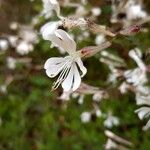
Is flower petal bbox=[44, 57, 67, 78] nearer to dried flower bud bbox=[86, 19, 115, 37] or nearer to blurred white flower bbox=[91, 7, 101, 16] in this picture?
dried flower bud bbox=[86, 19, 115, 37]

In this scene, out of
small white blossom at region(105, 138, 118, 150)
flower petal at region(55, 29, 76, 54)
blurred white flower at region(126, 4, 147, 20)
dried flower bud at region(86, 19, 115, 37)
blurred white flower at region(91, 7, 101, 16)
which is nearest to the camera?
flower petal at region(55, 29, 76, 54)

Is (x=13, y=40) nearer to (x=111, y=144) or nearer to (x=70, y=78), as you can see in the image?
(x=111, y=144)

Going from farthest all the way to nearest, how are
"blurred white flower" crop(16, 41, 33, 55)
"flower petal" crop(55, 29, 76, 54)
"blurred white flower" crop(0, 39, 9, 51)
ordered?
"blurred white flower" crop(0, 39, 9, 51), "blurred white flower" crop(16, 41, 33, 55), "flower petal" crop(55, 29, 76, 54)

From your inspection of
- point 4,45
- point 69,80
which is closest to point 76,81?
point 69,80

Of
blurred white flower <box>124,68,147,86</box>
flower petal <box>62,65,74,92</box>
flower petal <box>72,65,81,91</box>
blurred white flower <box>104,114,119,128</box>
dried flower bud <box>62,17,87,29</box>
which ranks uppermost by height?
blurred white flower <box>104,114,119,128</box>

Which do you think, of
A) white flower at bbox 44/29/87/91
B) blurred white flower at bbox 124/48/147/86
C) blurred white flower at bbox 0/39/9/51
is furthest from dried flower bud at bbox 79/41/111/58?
blurred white flower at bbox 0/39/9/51

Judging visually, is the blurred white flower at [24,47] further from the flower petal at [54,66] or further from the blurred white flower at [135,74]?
the flower petal at [54,66]

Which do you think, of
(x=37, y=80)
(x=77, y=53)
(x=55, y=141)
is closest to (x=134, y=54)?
(x=77, y=53)
